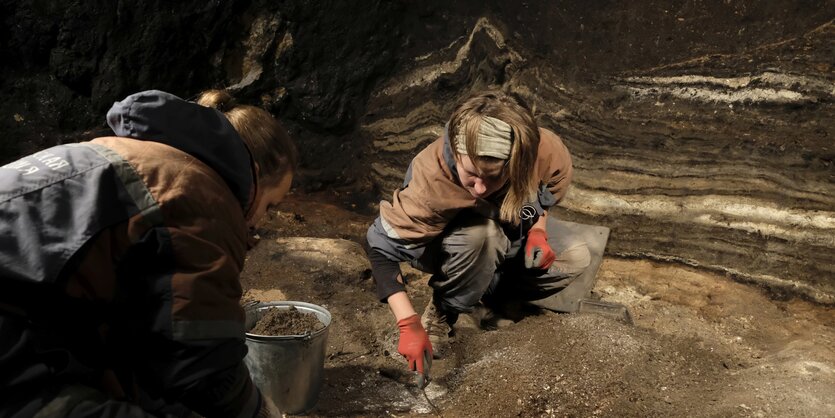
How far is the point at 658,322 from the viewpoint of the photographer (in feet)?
11.2

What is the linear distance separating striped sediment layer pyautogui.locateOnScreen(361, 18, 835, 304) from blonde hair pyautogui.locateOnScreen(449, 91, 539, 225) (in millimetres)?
1658

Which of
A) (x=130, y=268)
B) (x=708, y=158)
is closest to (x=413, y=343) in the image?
(x=130, y=268)

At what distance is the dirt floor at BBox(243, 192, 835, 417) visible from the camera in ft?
8.41

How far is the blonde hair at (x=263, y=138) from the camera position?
1.80 m

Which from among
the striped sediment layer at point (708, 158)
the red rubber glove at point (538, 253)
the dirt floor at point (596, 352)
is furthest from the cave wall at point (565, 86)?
the red rubber glove at point (538, 253)

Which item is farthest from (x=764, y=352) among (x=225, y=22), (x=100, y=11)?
(x=100, y=11)

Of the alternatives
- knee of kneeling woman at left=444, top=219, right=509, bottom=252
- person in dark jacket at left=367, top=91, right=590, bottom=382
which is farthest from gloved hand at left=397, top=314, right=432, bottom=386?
knee of kneeling woman at left=444, top=219, right=509, bottom=252

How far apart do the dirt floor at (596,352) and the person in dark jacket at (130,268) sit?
3.57 feet

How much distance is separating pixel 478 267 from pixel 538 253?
0.93 ft

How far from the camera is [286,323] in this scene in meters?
2.58

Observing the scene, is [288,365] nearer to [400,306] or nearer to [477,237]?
[400,306]

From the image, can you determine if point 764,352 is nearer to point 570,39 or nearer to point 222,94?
point 570,39

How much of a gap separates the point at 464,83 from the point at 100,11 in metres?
2.31

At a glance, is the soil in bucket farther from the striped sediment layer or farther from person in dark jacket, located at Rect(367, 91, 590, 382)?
the striped sediment layer
